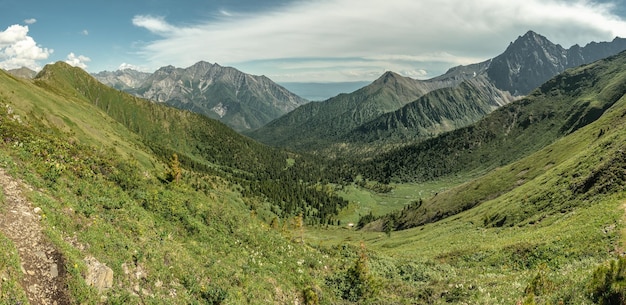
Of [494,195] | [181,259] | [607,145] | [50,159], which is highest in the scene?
[607,145]

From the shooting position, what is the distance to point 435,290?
101 ft

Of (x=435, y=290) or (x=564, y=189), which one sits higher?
(x=564, y=189)

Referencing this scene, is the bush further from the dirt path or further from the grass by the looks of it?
the grass

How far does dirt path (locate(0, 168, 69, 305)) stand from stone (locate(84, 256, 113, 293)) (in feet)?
4.77

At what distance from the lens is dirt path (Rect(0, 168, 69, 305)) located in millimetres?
15195

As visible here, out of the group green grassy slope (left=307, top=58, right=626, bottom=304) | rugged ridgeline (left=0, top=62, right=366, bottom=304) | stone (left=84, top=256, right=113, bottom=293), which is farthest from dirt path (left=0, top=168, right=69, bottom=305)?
green grassy slope (left=307, top=58, right=626, bottom=304)

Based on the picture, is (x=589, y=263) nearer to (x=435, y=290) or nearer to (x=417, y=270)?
(x=435, y=290)

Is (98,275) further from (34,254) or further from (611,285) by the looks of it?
(611,285)

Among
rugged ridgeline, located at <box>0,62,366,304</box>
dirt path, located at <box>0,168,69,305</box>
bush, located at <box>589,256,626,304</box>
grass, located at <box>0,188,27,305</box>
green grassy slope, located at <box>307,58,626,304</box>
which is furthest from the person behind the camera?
green grassy slope, located at <box>307,58,626,304</box>

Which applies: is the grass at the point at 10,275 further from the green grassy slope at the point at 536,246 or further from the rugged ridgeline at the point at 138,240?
the green grassy slope at the point at 536,246

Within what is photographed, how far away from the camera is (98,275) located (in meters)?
18.1

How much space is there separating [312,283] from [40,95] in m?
145

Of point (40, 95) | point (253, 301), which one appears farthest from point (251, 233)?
point (40, 95)

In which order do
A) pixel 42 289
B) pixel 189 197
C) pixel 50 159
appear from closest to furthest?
pixel 42 289 → pixel 50 159 → pixel 189 197
